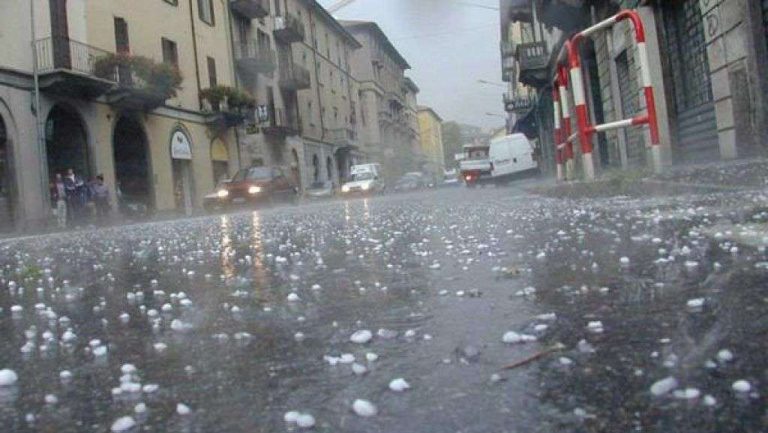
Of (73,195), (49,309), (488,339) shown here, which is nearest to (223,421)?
(488,339)

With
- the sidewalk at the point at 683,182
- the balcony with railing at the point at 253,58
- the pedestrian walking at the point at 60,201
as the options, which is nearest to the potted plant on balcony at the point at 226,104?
the balcony with railing at the point at 253,58

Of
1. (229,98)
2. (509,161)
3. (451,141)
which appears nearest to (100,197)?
(229,98)

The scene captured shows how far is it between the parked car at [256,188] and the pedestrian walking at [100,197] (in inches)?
124

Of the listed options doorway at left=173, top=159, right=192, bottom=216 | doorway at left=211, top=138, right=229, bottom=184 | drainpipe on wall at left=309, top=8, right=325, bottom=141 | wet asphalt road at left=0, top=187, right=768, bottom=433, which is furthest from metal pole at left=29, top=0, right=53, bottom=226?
drainpipe on wall at left=309, top=8, right=325, bottom=141

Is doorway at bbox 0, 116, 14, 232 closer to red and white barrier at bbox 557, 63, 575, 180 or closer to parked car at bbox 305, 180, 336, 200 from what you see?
red and white barrier at bbox 557, 63, 575, 180

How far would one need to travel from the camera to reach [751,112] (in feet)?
25.4

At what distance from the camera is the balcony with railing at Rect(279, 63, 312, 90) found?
33.9 meters

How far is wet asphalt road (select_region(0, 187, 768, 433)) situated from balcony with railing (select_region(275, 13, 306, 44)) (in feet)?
101

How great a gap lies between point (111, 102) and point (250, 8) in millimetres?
11583

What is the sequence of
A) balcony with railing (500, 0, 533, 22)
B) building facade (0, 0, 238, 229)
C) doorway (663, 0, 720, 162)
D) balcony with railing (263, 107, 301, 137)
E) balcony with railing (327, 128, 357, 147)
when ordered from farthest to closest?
balcony with railing (327, 128, 357, 147) < balcony with railing (263, 107, 301, 137) < balcony with railing (500, 0, 533, 22) < building facade (0, 0, 238, 229) < doorway (663, 0, 720, 162)

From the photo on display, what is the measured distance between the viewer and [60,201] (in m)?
16.7

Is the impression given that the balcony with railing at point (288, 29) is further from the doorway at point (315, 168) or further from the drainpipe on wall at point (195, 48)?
the drainpipe on wall at point (195, 48)

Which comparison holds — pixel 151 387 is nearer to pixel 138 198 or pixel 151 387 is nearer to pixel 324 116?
pixel 138 198

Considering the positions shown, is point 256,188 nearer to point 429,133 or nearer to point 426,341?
point 426,341
